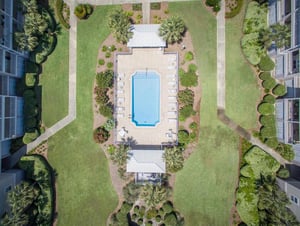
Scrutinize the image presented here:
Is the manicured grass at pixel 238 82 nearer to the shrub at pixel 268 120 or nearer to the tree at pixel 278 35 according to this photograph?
the shrub at pixel 268 120

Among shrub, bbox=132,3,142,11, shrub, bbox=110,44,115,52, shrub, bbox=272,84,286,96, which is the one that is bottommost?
shrub, bbox=272,84,286,96

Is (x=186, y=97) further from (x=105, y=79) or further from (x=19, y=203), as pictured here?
(x=19, y=203)

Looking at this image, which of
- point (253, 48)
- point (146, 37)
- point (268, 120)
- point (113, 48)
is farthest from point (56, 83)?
point (268, 120)

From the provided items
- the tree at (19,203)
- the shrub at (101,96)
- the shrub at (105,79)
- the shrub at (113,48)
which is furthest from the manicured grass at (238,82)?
the tree at (19,203)

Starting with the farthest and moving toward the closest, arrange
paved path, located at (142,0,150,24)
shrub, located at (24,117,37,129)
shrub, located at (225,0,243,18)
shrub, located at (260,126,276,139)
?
paved path, located at (142,0,150,24)
shrub, located at (24,117,37,129)
shrub, located at (225,0,243,18)
shrub, located at (260,126,276,139)

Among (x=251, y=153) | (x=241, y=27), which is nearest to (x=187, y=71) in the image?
(x=241, y=27)

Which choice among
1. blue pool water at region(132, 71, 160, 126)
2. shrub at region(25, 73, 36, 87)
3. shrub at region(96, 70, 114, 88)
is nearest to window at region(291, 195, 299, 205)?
blue pool water at region(132, 71, 160, 126)

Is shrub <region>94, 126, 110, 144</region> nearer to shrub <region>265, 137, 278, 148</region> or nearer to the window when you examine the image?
shrub <region>265, 137, 278, 148</region>

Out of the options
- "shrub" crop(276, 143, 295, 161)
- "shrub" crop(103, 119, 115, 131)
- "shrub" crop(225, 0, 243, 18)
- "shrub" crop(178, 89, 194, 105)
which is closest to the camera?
"shrub" crop(276, 143, 295, 161)
